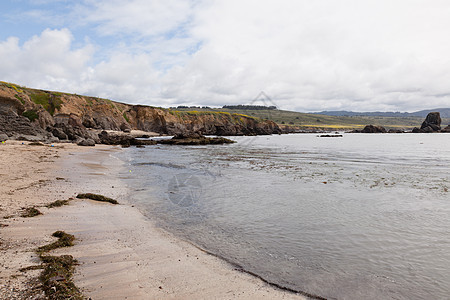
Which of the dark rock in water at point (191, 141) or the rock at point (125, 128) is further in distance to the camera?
the rock at point (125, 128)

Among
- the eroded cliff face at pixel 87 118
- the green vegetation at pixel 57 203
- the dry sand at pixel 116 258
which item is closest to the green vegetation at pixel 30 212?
the dry sand at pixel 116 258

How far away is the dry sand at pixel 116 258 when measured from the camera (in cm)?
402

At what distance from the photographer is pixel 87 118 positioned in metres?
62.9

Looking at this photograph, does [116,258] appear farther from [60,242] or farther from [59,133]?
[59,133]

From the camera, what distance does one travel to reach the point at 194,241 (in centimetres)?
655

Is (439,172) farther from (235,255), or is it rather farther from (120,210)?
(120,210)

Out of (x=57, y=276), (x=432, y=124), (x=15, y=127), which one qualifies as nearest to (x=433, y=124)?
(x=432, y=124)

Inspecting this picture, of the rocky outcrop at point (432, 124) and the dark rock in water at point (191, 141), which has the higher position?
the rocky outcrop at point (432, 124)

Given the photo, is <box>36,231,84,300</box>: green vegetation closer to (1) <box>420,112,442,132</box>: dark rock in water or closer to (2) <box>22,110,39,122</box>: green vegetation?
(2) <box>22,110,39,122</box>: green vegetation

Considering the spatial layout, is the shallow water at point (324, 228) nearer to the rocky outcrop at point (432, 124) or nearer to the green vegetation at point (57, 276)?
the green vegetation at point (57, 276)

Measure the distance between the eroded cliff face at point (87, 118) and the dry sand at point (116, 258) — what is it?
3081 centimetres

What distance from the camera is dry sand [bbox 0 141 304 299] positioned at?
13.2ft

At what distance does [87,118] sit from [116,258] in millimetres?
66217

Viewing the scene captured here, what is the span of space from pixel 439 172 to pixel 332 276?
18.5 m
